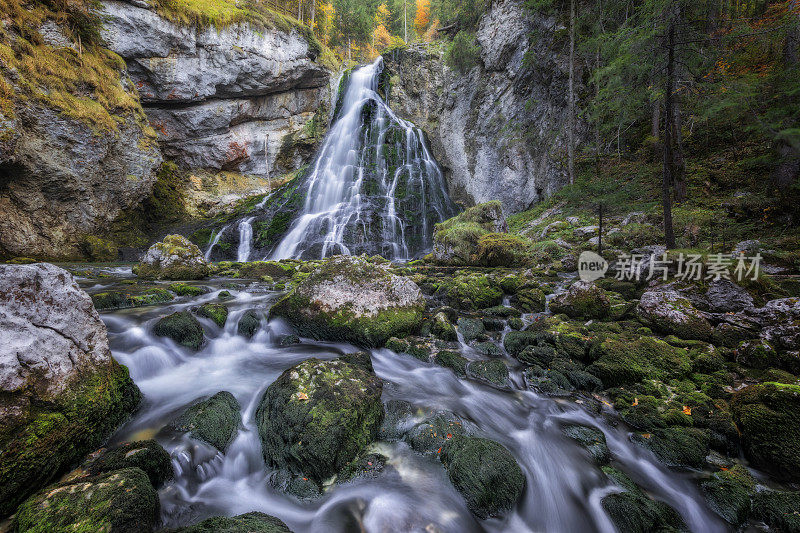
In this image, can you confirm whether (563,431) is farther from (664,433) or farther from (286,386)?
(286,386)

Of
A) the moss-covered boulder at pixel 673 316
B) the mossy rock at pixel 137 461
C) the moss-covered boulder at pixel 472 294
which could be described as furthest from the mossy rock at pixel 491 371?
the mossy rock at pixel 137 461

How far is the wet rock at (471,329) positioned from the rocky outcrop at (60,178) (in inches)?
706

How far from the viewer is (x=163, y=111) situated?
2161 centimetres

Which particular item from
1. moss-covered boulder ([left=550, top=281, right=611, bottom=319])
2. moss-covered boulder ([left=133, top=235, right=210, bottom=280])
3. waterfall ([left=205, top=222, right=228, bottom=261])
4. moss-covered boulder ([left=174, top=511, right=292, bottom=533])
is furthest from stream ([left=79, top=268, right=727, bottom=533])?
waterfall ([left=205, top=222, right=228, bottom=261])

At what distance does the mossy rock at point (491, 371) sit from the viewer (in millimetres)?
4434

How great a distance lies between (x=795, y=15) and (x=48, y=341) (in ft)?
48.0

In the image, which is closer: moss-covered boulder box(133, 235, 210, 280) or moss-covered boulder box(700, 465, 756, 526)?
moss-covered boulder box(700, 465, 756, 526)

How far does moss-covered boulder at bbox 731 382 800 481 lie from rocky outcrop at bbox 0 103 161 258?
21.1m

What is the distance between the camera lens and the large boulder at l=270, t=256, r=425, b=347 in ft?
17.0

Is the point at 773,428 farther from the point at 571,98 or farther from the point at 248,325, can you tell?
the point at 571,98

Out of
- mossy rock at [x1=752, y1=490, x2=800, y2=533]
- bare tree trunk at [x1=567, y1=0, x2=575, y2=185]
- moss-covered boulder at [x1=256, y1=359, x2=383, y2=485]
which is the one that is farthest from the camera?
bare tree trunk at [x1=567, y1=0, x2=575, y2=185]

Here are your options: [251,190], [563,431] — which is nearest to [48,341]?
[563,431]

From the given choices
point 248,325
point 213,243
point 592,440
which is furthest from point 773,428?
point 213,243

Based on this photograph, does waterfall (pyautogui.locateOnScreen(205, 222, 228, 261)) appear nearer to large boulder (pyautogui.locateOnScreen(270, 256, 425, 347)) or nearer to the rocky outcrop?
the rocky outcrop
